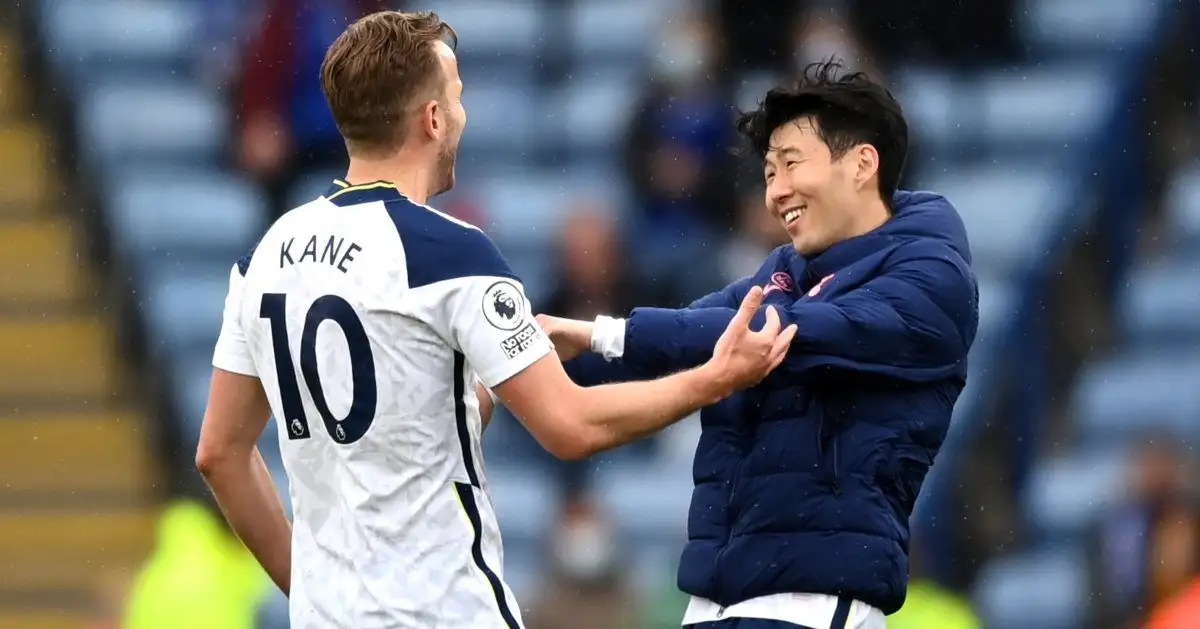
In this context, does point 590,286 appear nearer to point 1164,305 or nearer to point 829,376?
point 1164,305

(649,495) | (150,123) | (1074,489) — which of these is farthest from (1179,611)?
(150,123)

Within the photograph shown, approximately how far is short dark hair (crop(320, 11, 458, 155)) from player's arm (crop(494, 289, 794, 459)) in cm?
42

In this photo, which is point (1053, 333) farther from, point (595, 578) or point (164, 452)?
point (164, 452)

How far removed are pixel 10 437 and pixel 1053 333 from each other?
3.81 metres

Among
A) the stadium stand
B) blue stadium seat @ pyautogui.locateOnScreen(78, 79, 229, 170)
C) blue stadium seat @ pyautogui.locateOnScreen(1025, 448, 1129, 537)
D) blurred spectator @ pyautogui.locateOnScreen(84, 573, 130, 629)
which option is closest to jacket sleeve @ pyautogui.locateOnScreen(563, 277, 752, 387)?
blue stadium seat @ pyautogui.locateOnScreen(1025, 448, 1129, 537)

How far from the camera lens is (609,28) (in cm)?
709

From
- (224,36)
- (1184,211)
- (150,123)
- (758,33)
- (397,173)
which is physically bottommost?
(150,123)

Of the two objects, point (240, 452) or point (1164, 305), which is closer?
point (240, 452)

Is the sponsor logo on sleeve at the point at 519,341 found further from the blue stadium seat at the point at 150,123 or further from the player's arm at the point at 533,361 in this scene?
the blue stadium seat at the point at 150,123

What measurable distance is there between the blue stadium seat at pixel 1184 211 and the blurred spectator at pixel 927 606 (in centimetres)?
154

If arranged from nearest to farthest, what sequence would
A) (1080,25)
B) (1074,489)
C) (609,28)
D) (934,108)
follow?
(1074,489) → (934,108) → (1080,25) → (609,28)

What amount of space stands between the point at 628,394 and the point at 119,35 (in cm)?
515

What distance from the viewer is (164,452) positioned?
654cm

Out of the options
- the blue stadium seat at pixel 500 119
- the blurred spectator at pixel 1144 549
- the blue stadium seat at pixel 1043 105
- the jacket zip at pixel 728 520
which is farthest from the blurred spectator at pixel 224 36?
the jacket zip at pixel 728 520
